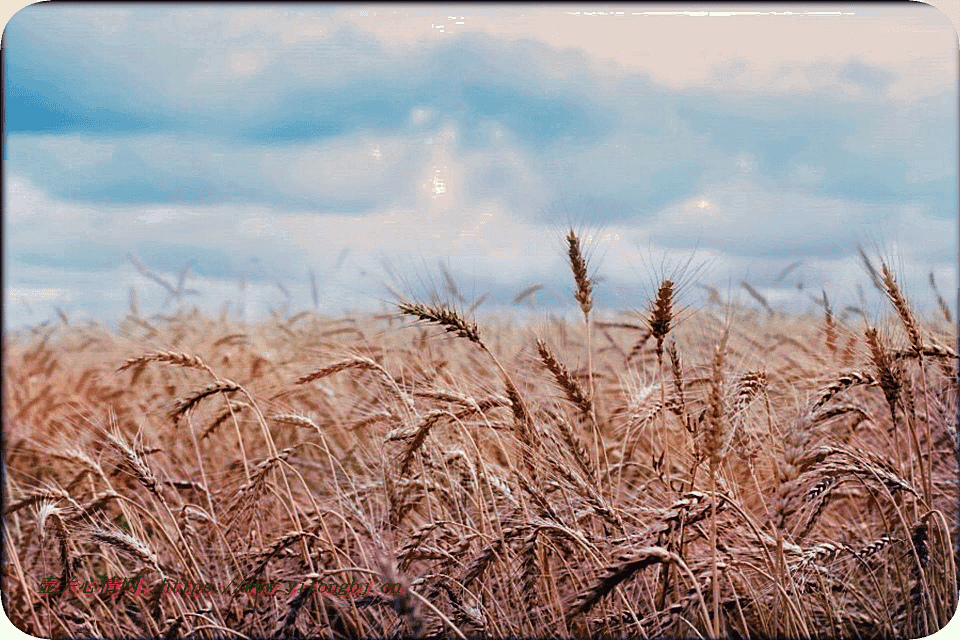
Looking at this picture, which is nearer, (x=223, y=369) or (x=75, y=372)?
(x=223, y=369)

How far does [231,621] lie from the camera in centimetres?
260

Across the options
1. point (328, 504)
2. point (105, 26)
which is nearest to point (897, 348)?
point (328, 504)

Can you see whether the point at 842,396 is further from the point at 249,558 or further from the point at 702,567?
the point at 249,558

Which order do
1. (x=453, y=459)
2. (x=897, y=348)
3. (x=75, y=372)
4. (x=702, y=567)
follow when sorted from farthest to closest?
(x=75, y=372) → (x=453, y=459) → (x=897, y=348) → (x=702, y=567)

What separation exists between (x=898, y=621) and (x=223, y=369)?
363 cm

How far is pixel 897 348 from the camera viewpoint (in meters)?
2.48

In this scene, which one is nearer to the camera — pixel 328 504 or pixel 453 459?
pixel 453 459

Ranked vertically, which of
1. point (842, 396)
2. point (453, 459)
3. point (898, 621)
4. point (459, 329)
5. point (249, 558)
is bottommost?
point (898, 621)

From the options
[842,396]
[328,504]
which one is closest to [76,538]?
[328,504]

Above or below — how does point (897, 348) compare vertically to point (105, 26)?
below

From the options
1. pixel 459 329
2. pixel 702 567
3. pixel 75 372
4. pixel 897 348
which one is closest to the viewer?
pixel 702 567

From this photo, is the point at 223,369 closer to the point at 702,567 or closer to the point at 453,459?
the point at 453,459

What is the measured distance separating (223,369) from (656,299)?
3.24m

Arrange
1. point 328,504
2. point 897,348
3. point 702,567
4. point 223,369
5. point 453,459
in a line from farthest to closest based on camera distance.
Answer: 1. point 223,369
2. point 328,504
3. point 453,459
4. point 897,348
5. point 702,567
